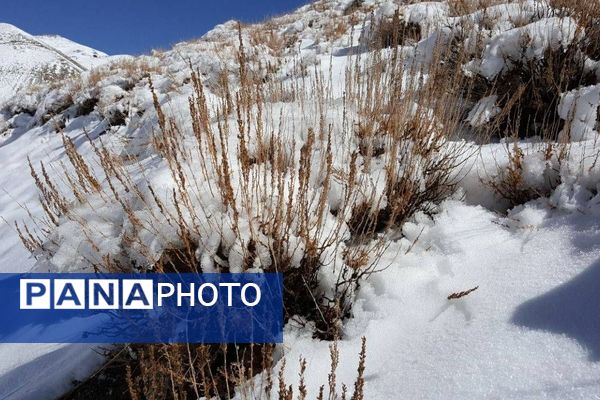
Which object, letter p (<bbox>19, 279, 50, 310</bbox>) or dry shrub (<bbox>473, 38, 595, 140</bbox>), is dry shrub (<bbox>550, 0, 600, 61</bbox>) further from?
letter p (<bbox>19, 279, 50, 310</bbox>)

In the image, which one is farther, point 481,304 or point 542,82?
point 542,82

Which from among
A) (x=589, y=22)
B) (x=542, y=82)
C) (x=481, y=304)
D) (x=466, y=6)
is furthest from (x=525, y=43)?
(x=466, y=6)

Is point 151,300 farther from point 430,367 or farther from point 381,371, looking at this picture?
point 430,367

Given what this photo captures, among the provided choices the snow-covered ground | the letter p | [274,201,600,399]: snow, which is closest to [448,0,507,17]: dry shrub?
the snow-covered ground

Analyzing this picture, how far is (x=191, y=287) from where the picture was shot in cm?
159

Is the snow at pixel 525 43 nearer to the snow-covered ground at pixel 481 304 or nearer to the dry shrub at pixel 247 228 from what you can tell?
the snow-covered ground at pixel 481 304

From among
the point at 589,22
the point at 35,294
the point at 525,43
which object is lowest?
the point at 35,294

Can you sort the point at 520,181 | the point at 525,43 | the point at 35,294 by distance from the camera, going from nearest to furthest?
the point at 520,181
the point at 35,294
the point at 525,43

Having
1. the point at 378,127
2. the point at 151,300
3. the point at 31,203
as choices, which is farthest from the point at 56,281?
the point at 31,203

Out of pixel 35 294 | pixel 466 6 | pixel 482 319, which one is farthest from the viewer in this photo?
pixel 466 6

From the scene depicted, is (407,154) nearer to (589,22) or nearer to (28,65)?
(589,22)

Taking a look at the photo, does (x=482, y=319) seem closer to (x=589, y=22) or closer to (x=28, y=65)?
(x=589, y=22)

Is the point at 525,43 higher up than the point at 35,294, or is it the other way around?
the point at 525,43

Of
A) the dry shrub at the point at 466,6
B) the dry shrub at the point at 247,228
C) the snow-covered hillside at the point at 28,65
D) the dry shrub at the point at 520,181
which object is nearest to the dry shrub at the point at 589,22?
the dry shrub at the point at 520,181
